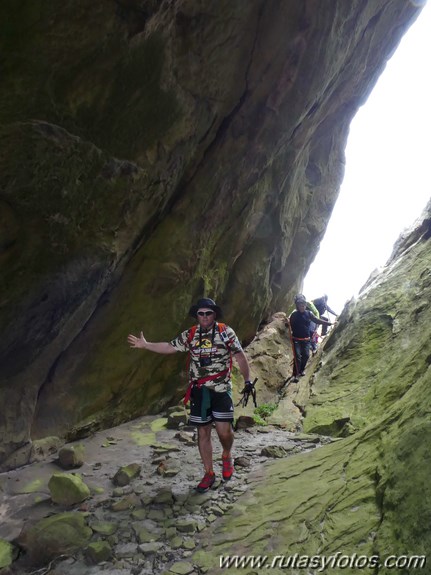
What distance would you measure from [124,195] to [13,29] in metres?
3.27

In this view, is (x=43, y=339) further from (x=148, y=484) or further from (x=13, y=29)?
(x=13, y=29)

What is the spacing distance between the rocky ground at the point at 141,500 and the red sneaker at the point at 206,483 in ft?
0.33

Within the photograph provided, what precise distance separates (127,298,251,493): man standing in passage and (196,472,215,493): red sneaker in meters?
0.13

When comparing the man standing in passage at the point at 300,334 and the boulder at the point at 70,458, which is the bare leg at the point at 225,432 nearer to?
the boulder at the point at 70,458

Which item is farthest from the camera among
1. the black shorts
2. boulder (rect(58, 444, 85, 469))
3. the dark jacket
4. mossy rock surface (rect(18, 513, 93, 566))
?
the dark jacket

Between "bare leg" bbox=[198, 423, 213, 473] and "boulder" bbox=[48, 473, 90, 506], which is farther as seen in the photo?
"bare leg" bbox=[198, 423, 213, 473]

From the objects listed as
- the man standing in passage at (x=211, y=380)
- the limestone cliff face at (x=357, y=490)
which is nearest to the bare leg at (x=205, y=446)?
the man standing in passage at (x=211, y=380)

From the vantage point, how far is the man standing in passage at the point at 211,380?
6.83 meters

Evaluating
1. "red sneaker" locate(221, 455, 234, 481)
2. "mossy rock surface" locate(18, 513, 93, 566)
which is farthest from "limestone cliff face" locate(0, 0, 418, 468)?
"red sneaker" locate(221, 455, 234, 481)

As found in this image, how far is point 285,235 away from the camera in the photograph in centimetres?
1747

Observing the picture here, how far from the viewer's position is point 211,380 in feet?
22.5

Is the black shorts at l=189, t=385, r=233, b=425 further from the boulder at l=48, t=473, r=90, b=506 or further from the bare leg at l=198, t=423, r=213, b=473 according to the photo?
the boulder at l=48, t=473, r=90, b=506

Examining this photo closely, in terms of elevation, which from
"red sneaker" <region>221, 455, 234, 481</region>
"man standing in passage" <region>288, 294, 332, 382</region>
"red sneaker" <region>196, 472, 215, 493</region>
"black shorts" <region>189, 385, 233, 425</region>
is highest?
"man standing in passage" <region>288, 294, 332, 382</region>

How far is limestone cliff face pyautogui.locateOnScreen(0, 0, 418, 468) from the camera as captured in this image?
618 centimetres
